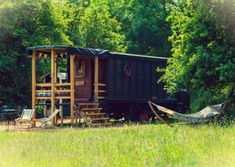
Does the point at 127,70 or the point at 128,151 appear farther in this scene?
the point at 127,70

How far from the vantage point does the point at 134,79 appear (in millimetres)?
23750

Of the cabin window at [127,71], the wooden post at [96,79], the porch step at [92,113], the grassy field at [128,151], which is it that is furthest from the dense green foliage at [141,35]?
the grassy field at [128,151]

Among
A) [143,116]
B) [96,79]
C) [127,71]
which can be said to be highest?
[127,71]

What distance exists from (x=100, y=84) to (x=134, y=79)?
2657mm

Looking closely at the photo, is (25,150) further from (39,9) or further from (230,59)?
(39,9)

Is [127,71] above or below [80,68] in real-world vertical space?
below

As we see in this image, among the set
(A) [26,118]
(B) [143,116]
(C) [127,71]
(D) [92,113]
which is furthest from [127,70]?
(A) [26,118]

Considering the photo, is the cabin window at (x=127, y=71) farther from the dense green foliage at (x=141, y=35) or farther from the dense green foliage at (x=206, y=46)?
the dense green foliage at (x=206, y=46)

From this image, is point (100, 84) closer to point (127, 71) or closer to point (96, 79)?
point (96, 79)

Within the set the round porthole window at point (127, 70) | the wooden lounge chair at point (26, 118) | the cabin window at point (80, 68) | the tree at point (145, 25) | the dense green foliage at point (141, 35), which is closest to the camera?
the dense green foliage at point (141, 35)

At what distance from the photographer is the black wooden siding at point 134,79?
22438 mm

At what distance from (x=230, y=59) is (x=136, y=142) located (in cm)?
850

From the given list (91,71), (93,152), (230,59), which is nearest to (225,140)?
(93,152)

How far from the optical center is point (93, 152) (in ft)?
32.9
